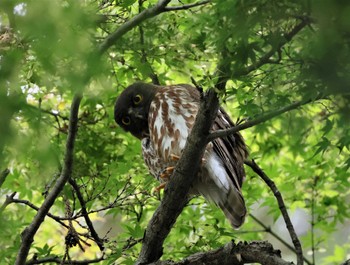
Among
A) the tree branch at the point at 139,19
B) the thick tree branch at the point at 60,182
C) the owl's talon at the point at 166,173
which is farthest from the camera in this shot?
the owl's talon at the point at 166,173

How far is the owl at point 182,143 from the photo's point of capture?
584 cm

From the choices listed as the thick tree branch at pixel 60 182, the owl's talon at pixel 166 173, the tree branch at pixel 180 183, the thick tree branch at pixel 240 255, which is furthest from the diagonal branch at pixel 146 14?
the thick tree branch at pixel 240 255

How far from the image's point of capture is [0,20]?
490cm

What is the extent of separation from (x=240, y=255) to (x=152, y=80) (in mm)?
2663

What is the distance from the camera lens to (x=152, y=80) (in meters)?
7.25

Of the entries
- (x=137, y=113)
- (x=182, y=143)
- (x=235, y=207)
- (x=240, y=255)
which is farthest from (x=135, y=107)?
(x=240, y=255)

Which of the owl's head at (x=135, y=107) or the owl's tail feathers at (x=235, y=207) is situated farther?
the owl's head at (x=135, y=107)

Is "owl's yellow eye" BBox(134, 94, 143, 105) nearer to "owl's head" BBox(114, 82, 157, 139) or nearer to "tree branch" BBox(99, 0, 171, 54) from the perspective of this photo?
"owl's head" BBox(114, 82, 157, 139)

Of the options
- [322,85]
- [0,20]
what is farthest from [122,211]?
[322,85]

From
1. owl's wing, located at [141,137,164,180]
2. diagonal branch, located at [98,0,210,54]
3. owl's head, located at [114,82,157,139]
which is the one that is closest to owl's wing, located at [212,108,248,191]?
owl's wing, located at [141,137,164,180]

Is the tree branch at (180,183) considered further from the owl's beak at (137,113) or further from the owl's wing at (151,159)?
the owl's beak at (137,113)

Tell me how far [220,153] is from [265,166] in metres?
1.80

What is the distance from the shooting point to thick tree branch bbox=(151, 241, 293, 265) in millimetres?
4850

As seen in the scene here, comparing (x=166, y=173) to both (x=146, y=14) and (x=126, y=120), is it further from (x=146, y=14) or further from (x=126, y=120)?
(x=146, y=14)
